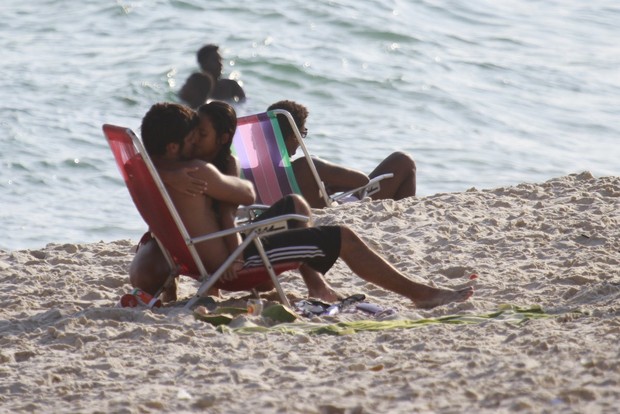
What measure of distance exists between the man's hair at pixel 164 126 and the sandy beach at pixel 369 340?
2.17 feet

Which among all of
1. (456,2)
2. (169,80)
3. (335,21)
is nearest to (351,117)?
(169,80)

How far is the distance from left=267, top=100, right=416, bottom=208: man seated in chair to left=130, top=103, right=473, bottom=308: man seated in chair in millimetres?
1692

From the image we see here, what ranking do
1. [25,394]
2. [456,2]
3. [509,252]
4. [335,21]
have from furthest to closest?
[456,2] < [335,21] < [509,252] < [25,394]

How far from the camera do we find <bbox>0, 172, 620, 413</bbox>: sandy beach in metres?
3.60

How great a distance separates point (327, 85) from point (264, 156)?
8000mm

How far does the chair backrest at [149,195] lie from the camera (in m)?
4.91

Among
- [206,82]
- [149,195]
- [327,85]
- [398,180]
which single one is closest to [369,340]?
[149,195]

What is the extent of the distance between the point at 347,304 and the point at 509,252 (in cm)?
127

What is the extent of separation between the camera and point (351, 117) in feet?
43.8

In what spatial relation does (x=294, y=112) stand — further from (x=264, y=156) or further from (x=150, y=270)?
(x=150, y=270)

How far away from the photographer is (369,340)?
440cm

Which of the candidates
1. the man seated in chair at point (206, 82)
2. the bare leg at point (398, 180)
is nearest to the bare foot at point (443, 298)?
the bare leg at point (398, 180)

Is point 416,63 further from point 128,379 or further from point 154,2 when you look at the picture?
point 128,379

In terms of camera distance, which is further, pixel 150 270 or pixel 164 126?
pixel 150 270
